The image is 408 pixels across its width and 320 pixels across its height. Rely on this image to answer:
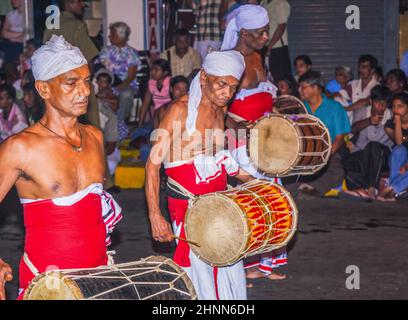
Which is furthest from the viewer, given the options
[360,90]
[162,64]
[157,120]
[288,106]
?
[162,64]

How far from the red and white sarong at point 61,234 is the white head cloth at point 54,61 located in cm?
61

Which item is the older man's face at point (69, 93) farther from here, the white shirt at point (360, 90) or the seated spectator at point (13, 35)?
the seated spectator at point (13, 35)

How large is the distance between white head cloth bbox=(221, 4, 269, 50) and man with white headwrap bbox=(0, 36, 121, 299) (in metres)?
2.69

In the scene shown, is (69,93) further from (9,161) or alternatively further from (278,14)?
(278,14)

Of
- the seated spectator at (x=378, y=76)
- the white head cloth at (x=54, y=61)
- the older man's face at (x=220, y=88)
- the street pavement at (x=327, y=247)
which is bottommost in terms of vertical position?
the street pavement at (x=327, y=247)

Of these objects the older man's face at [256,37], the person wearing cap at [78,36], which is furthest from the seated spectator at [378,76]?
the older man's face at [256,37]

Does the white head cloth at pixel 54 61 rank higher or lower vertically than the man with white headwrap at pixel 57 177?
higher

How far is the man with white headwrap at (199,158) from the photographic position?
595cm

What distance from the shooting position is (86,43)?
11.1 meters

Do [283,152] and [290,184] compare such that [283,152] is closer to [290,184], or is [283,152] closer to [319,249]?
[319,249]

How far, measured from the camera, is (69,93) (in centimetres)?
485

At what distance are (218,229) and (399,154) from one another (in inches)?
253

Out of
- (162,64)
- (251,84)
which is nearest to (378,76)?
(162,64)

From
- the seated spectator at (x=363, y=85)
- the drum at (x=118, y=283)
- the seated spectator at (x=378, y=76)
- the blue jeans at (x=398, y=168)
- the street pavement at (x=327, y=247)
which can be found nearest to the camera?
the drum at (x=118, y=283)
